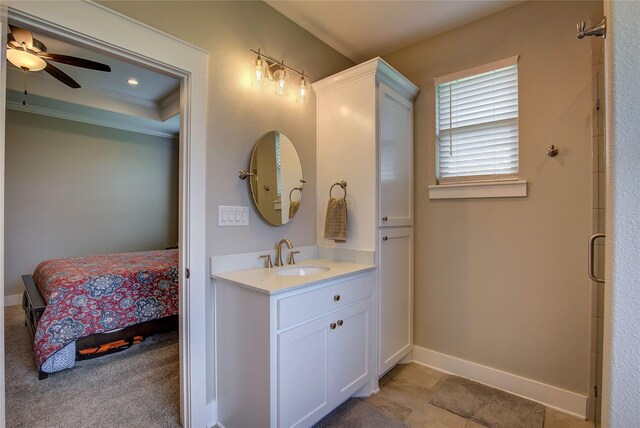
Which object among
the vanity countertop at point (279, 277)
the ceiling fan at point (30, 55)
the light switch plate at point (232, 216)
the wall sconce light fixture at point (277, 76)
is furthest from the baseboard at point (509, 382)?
the ceiling fan at point (30, 55)

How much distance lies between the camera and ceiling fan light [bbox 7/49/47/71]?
86.0 inches

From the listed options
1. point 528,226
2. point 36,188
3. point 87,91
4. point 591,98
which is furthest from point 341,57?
point 36,188

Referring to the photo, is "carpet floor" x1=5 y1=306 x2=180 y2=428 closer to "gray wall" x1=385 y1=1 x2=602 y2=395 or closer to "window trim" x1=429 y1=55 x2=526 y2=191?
"gray wall" x1=385 y1=1 x2=602 y2=395

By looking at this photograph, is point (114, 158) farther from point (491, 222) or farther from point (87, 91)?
point (491, 222)

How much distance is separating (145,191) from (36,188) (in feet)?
4.45

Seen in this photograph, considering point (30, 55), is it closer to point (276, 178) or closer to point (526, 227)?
point (276, 178)

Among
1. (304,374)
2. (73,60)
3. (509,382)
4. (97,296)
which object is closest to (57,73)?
(73,60)

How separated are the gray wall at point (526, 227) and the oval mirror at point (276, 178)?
1041 millimetres

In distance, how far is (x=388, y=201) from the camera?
7.13ft

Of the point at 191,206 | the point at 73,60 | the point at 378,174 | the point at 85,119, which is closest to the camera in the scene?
the point at 191,206

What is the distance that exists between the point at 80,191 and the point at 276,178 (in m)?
3.95

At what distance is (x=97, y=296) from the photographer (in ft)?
8.11

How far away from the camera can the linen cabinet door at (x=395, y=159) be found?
2102 millimetres

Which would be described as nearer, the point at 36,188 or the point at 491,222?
the point at 491,222
